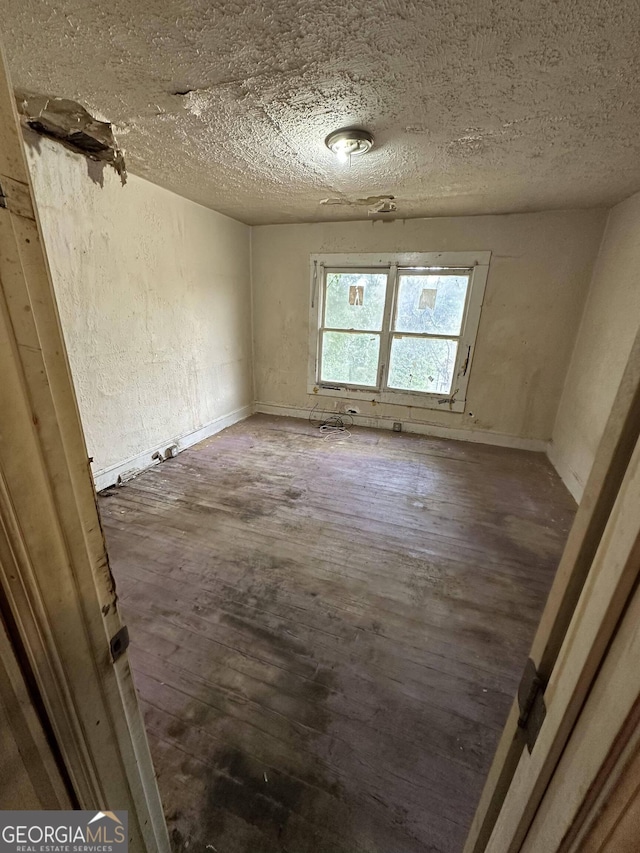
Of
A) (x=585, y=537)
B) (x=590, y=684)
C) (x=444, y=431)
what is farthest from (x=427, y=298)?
(x=590, y=684)

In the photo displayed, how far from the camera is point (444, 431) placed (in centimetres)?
404

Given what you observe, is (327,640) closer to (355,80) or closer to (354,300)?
(355,80)

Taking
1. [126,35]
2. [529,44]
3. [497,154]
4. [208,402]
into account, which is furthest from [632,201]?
[208,402]

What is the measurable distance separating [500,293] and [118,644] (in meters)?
4.02

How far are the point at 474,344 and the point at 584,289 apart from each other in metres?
1.04

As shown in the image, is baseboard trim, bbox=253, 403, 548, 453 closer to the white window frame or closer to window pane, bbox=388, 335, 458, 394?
the white window frame

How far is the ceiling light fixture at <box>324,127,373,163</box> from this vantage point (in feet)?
5.90

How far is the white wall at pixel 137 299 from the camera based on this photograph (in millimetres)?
2221

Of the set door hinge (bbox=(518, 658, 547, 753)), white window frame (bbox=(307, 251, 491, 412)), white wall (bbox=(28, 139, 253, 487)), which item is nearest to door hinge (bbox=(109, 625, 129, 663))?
door hinge (bbox=(518, 658, 547, 753))

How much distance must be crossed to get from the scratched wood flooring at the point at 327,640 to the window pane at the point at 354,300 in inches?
79.3

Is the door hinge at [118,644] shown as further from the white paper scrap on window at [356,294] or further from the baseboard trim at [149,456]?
the white paper scrap on window at [356,294]

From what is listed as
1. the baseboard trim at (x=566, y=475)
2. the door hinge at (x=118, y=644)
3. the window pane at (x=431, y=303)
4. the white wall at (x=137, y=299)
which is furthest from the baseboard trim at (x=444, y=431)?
the door hinge at (x=118, y=644)

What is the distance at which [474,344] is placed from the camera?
365 cm

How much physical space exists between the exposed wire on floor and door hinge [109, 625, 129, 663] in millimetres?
3443
